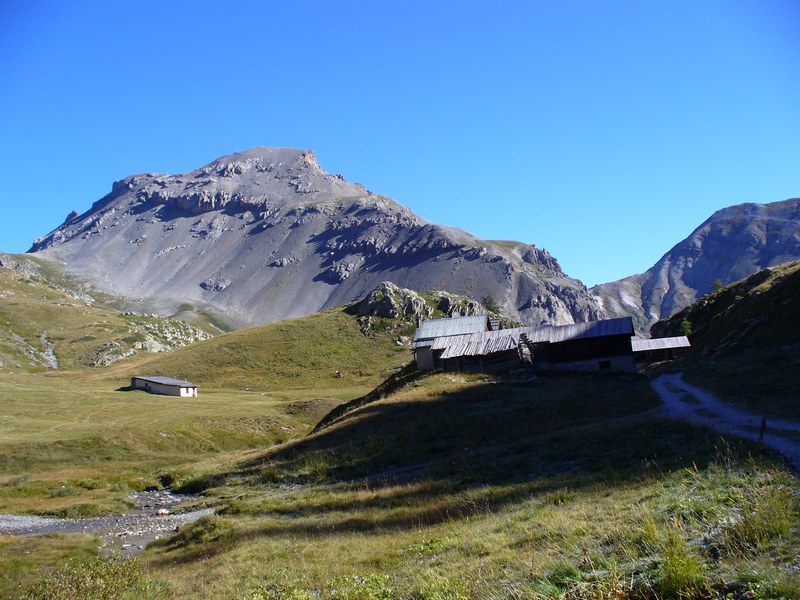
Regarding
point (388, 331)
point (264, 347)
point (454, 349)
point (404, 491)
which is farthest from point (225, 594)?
point (388, 331)

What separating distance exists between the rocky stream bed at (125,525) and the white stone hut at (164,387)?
60.9m

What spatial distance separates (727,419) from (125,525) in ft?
106

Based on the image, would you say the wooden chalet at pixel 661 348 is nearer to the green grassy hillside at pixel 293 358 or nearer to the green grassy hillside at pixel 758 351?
the green grassy hillside at pixel 758 351

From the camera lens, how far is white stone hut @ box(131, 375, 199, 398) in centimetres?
9475

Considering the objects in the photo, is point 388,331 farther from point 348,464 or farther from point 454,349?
point 348,464

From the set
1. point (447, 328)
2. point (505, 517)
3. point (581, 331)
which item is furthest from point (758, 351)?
point (505, 517)

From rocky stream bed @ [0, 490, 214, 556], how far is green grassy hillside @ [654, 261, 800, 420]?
30.1 meters

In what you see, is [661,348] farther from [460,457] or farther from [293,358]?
[293,358]

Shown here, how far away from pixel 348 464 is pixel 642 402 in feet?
67.5

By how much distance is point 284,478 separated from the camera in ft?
110

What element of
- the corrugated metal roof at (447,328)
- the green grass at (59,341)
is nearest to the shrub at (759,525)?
the corrugated metal roof at (447,328)

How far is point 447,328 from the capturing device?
77625 millimetres

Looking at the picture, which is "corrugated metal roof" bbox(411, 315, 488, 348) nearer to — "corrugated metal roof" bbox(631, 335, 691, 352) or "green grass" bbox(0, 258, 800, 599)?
"green grass" bbox(0, 258, 800, 599)

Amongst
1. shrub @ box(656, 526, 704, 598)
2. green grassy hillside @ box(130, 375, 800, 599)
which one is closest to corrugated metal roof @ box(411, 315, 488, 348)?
green grassy hillside @ box(130, 375, 800, 599)
